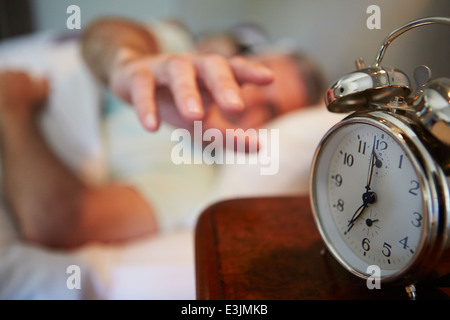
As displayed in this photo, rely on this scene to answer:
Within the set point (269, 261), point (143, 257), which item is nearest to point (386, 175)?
point (269, 261)

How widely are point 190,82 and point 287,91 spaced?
801 mm

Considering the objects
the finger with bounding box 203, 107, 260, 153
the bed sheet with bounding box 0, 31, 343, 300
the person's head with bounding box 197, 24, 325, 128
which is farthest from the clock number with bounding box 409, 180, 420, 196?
the person's head with bounding box 197, 24, 325, 128

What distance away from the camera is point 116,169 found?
1.16 metres

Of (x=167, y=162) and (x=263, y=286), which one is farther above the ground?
(x=263, y=286)

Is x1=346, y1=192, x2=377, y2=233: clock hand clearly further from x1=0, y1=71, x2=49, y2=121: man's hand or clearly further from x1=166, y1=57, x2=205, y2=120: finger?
x1=0, y1=71, x2=49, y2=121: man's hand

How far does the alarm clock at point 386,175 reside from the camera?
273 mm

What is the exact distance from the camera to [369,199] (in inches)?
12.9

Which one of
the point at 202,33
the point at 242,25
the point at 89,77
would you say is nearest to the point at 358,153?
the point at 89,77

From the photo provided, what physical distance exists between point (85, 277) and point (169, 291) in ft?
0.57

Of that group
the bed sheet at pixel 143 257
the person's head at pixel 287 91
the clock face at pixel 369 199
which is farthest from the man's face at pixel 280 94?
the clock face at pixel 369 199

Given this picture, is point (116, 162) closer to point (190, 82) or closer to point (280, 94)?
point (280, 94)

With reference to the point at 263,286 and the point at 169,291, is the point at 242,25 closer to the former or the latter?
the point at 169,291

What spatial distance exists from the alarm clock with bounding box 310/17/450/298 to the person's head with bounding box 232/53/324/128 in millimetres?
789

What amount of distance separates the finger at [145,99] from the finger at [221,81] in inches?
2.7
